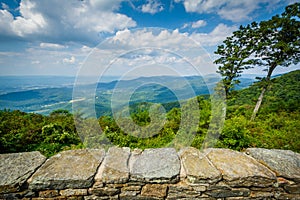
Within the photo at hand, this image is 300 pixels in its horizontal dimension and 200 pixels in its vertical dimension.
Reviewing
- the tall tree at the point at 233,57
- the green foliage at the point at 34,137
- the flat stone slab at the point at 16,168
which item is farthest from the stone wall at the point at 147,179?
the tall tree at the point at 233,57

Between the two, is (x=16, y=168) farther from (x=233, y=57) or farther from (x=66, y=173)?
(x=233, y=57)

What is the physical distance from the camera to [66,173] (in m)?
2.07

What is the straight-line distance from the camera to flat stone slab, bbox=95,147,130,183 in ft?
6.72

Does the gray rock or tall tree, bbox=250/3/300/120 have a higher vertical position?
tall tree, bbox=250/3/300/120

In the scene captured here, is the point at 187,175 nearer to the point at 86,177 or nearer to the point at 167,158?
the point at 167,158

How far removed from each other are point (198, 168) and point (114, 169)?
1.24 meters

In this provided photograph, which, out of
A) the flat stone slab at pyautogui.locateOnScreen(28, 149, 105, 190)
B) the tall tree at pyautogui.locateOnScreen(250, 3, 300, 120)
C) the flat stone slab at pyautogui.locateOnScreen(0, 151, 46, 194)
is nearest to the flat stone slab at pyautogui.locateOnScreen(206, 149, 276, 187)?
the flat stone slab at pyautogui.locateOnScreen(28, 149, 105, 190)

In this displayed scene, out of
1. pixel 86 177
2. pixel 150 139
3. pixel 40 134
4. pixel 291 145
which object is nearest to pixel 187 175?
pixel 86 177

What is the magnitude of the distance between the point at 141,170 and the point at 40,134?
362 centimetres

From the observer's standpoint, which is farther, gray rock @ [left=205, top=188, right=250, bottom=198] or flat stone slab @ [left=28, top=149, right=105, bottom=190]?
gray rock @ [left=205, top=188, right=250, bottom=198]

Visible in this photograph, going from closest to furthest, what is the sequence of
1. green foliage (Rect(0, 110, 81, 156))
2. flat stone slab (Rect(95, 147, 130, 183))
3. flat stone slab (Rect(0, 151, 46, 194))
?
1. flat stone slab (Rect(0, 151, 46, 194))
2. flat stone slab (Rect(95, 147, 130, 183))
3. green foliage (Rect(0, 110, 81, 156))

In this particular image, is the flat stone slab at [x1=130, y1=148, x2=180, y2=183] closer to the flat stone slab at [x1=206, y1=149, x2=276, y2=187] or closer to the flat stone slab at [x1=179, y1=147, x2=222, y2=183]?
the flat stone slab at [x1=179, y1=147, x2=222, y2=183]

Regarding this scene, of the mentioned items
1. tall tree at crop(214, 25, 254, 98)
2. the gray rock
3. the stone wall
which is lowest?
the gray rock

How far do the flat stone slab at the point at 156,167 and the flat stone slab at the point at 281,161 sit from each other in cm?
142
